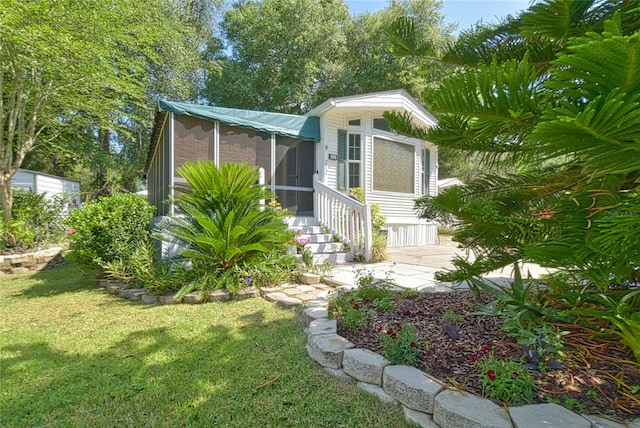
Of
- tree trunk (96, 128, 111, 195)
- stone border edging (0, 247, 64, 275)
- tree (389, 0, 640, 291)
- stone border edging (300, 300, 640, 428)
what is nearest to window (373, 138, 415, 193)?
stone border edging (300, 300, 640, 428)

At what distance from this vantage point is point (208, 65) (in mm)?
15562

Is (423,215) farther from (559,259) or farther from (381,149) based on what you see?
(381,149)

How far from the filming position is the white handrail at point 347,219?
577cm

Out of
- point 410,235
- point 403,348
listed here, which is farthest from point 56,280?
point 410,235

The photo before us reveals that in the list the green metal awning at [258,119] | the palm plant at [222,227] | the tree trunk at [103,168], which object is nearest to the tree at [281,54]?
the tree trunk at [103,168]

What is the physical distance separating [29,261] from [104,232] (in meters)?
4.03

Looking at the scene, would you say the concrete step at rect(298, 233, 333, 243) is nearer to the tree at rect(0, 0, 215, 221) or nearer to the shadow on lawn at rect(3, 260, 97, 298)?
the shadow on lawn at rect(3, 260, 97, 298)

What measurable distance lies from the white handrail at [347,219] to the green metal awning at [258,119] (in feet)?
4.94

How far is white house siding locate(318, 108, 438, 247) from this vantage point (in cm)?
781

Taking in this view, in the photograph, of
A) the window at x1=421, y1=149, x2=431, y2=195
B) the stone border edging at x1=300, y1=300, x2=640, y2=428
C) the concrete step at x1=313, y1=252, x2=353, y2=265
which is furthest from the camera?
the window at x1=421, y1=149, x2=431, y2=195

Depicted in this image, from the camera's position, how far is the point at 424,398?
1.67m

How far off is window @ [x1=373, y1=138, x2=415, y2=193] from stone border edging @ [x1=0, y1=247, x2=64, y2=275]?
26.2 ft

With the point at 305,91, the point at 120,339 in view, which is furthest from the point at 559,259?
the point at 305,91

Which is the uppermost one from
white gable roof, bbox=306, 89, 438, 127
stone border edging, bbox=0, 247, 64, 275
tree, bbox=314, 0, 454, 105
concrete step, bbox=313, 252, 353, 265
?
tree, bbox=314, 0, 454, 105
